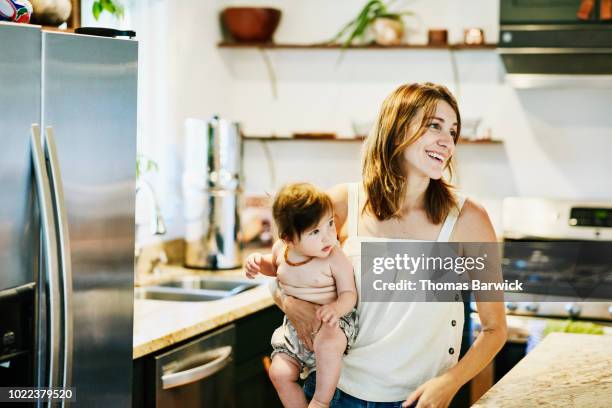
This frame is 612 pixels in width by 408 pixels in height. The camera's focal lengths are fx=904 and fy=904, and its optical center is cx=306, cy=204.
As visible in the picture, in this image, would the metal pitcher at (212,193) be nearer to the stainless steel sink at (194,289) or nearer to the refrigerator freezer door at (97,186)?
the stainless steel sink at (194,289)

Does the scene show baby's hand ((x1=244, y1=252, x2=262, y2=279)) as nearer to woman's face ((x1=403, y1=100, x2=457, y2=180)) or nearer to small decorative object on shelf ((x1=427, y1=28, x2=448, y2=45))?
woman's face ((x1=403, y1=100, x2=457, y2=180))

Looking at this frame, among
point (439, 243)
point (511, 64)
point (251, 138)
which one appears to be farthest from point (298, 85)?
point (439, 243)

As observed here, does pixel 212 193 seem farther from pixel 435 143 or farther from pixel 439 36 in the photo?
pixel 435 143

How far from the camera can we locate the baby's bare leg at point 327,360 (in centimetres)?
186

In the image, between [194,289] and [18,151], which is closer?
[18,151]

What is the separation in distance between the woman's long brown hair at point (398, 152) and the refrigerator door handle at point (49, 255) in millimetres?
669

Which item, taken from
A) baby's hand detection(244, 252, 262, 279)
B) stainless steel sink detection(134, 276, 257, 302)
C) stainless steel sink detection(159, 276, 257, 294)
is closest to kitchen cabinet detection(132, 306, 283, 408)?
stainless steel sink detection(134, 276, 257, 302)

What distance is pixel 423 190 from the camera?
198 centimetres

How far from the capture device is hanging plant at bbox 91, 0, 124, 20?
3111 mm

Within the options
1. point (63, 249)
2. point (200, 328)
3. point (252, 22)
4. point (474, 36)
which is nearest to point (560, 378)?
point (63, 249)

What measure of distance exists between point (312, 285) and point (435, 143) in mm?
395

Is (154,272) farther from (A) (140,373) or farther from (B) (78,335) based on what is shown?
(B) (78,335)

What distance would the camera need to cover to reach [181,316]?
2.74 m

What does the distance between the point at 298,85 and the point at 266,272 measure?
7.86 feet
